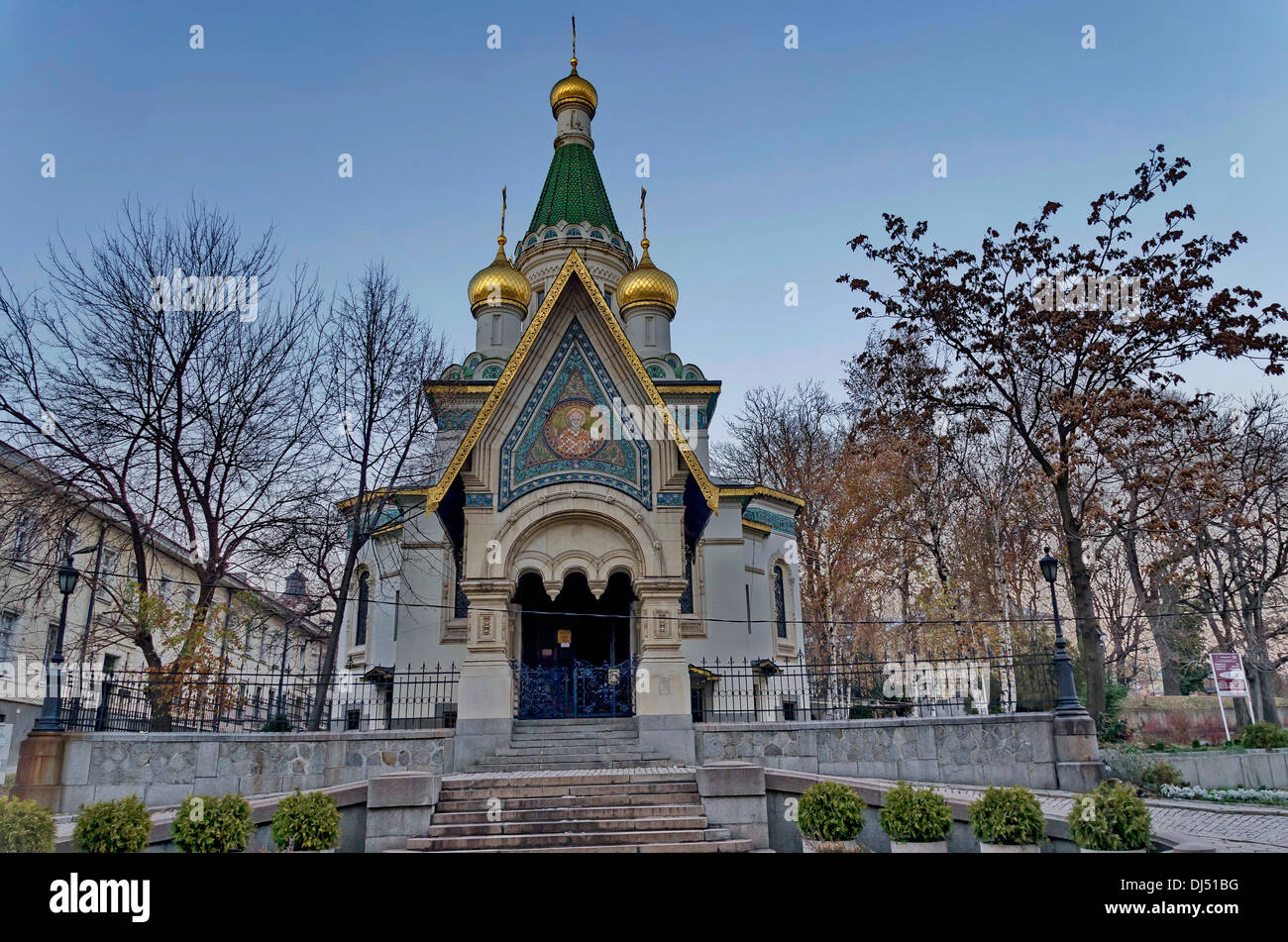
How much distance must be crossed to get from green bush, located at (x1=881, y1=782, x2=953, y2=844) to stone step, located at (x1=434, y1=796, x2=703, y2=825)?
290cm

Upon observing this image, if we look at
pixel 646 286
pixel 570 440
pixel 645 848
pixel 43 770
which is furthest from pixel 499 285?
pixel 645 848

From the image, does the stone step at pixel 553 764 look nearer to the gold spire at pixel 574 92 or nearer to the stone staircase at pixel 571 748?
the stone staircase at pixel 571 748

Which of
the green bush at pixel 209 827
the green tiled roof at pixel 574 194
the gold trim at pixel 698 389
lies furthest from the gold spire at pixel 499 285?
the green bush at pixel 209 827

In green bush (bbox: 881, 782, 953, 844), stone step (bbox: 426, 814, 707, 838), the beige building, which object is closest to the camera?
green bush (bbox: 881, 782, 953, 844)

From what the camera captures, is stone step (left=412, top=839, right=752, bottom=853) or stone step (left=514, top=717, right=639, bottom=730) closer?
stone step (left=412, top=839, right=752, bottom=853)

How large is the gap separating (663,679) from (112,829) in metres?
8.40

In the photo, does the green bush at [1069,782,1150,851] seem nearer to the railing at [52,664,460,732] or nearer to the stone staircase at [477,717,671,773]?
the stone staircase at [477,717,671,773]

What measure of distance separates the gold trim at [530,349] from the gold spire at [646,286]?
1035cm

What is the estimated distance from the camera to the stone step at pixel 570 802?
36.0 ft

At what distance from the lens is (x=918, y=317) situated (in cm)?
1816

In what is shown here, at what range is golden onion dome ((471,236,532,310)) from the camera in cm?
2636

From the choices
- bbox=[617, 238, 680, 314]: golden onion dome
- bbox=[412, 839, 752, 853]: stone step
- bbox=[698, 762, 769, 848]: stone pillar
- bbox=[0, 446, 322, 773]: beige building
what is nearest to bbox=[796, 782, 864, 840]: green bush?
bbox=[412, 839, 752, 853]: stone step
